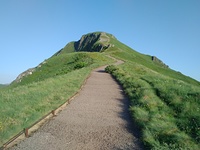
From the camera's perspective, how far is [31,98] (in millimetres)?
15258

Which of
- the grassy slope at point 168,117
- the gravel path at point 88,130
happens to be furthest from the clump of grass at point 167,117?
the gravel path at point 88,130

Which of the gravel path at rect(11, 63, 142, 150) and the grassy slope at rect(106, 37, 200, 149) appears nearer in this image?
the gravel path at rect(11, 63, 142, 150)

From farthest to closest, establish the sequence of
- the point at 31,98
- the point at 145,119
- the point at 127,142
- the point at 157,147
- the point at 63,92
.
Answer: the point at 63,92, the point at 31,98, the point at 145,119, the point at 127,142, the point at 157,147

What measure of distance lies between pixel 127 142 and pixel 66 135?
2200mm

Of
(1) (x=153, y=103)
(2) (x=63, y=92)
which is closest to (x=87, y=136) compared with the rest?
(1) (x=153, y=103)

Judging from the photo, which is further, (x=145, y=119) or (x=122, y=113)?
(x=122, y=113)

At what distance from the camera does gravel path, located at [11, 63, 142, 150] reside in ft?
28.6

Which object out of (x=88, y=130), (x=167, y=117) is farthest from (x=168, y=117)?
(x=88, y=130)

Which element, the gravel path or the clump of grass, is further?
the clump of grass

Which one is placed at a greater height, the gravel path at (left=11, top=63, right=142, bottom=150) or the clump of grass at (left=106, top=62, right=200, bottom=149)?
the clump of grass at (left=106, top=62, right=200, bottom=149)

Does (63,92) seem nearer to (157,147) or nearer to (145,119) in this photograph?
(145,119)

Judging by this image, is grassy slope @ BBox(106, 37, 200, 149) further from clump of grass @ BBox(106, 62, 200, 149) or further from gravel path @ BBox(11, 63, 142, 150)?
gravel path @ BBox(11, 63, 142, 150)

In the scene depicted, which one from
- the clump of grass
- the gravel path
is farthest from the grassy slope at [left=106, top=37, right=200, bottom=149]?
the gravel path

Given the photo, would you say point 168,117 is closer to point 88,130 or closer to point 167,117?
point 167,117
